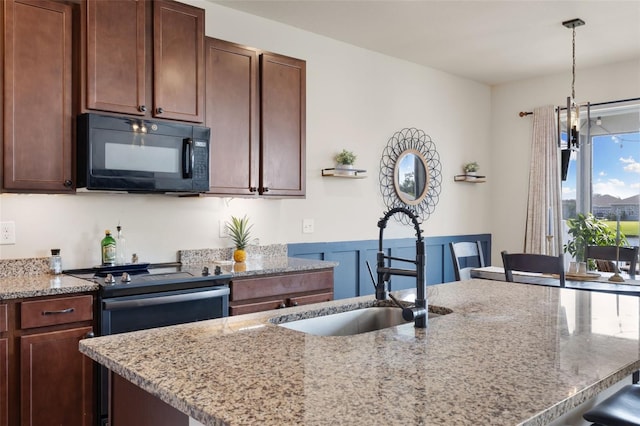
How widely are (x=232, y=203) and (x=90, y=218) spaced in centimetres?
96

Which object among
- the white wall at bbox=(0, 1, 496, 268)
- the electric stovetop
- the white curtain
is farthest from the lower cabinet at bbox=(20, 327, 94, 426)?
the white curtain

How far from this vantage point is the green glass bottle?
295 cm

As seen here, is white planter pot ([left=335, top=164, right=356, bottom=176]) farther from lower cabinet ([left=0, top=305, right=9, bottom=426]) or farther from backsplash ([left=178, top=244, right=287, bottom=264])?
lower cabinet ([left=0, top=305, right=9, bottom=426])

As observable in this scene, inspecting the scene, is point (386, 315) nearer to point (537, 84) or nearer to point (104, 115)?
point (104, 115)

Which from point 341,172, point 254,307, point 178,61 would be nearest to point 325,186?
point 341,172

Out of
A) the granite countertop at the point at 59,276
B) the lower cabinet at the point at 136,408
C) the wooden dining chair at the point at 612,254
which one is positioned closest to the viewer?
the lower cabinet at the point at 136,408

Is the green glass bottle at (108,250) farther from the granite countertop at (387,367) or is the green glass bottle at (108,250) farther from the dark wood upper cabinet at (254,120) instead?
the granite countertop at (387,367)

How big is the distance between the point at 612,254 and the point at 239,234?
274 centimetres

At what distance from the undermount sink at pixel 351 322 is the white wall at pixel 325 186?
179 centimetres

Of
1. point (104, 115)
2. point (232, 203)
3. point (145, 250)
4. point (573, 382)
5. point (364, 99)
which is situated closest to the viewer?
point (573, 382)

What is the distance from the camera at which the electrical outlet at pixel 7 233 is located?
2732 millimetres

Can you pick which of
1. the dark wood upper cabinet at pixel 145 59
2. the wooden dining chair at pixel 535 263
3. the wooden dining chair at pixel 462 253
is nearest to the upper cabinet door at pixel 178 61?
the dark wood upper cabinet at pixel 145 59

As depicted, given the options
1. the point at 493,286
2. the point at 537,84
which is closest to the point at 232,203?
the point at 493,286

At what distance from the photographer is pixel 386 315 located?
1.94 metres
